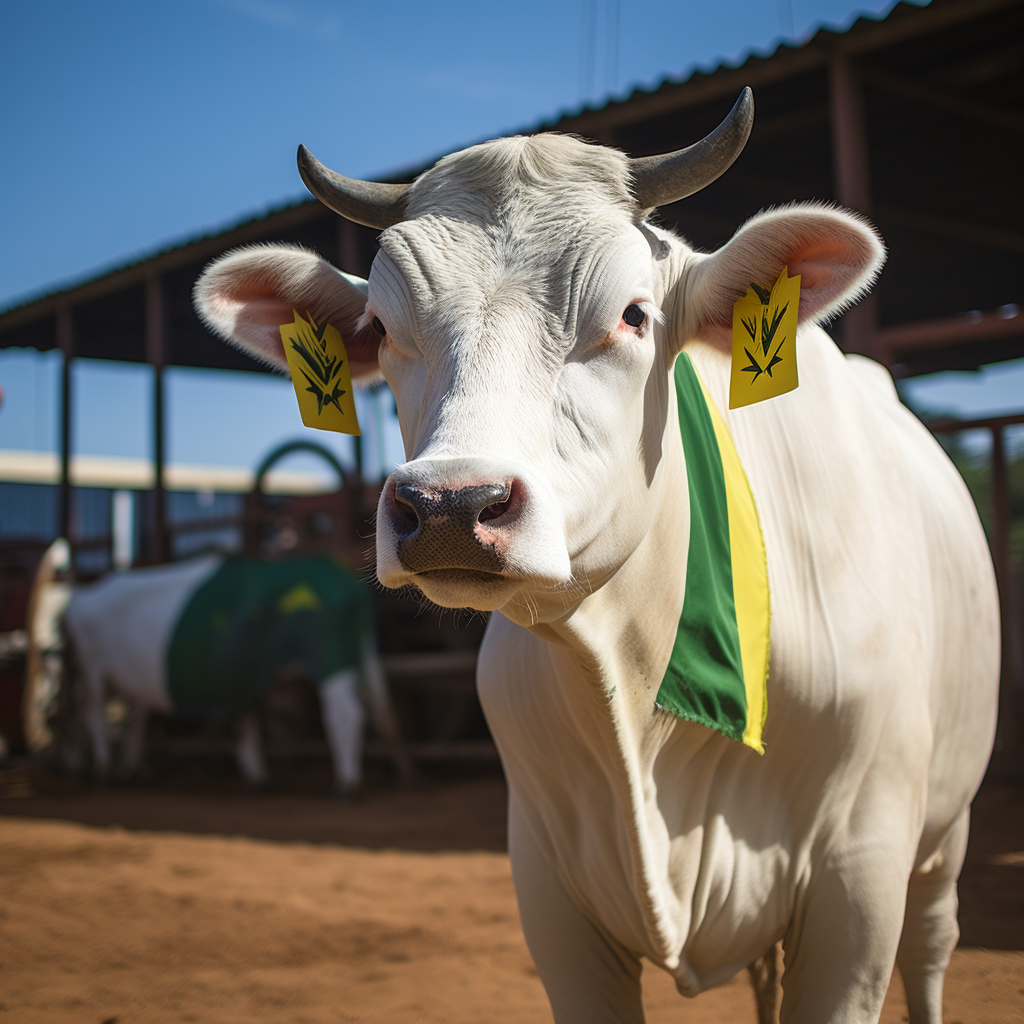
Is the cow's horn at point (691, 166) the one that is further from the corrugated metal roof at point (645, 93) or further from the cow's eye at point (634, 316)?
the corrugated metal roof at point (645, 93)

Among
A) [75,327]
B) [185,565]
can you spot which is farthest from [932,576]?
[75,327]

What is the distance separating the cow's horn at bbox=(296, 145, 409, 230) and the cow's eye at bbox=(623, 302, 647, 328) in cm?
51

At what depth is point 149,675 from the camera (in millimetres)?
7438

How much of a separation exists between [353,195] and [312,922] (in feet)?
10.1

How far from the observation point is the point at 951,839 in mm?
2561

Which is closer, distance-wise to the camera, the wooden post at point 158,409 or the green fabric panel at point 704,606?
the green fabric panel at point 704,606

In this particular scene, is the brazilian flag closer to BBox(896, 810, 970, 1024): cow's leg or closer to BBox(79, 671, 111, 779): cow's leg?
BBox(896, 810, 970, 1024): cow's leg

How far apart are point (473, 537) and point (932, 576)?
1.46 meters

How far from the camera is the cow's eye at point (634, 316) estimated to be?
1603 millimetres

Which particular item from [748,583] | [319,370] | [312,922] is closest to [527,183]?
[319,370]

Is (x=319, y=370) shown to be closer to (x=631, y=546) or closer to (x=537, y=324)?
(x=537, y=324)

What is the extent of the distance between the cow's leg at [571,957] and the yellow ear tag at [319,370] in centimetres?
96

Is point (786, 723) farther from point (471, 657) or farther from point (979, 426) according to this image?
point (471, 657)

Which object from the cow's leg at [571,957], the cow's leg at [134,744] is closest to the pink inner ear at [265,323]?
the cow's leg at [571,957]
